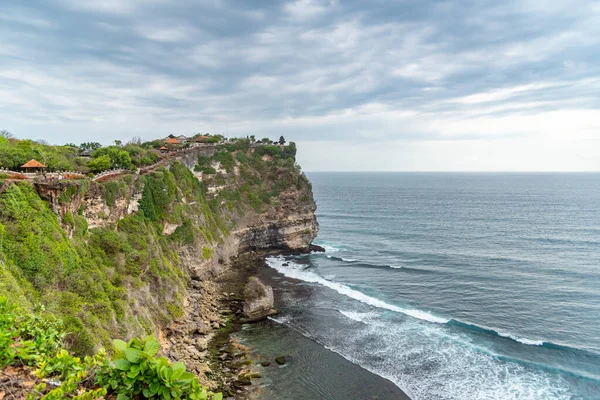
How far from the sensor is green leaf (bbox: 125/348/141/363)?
6180mm

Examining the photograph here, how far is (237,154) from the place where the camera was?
7944cm

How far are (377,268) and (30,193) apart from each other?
164 ft

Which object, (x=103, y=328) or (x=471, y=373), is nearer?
(x=103, y=328)

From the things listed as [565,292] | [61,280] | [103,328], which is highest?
[61,280]

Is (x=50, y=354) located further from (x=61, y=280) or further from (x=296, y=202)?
(x=296, y=202)

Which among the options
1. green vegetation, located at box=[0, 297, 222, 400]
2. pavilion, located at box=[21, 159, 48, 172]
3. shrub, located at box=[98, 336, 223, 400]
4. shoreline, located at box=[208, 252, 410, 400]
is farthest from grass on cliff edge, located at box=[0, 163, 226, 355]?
shrub, located at box=[98, 336, 223, 400]

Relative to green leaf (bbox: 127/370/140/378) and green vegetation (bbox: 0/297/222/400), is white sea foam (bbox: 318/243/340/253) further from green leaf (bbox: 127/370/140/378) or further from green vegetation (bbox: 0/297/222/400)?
green leaf (bbox: 127/370/140/378)

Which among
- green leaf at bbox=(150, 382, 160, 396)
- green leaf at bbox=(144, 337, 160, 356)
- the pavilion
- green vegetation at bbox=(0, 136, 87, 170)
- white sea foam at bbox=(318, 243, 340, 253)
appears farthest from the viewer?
white sea foam at bbox=(318, 243, 340, 253)

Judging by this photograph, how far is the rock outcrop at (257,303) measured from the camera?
43250 millimetres

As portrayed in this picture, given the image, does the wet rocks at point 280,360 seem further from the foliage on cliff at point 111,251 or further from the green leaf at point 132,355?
the green leaf at point 132,355

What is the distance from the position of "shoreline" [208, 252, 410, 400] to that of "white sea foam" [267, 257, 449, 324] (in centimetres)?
1315

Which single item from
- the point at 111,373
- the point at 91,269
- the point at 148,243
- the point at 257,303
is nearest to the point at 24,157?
the point at 148,243

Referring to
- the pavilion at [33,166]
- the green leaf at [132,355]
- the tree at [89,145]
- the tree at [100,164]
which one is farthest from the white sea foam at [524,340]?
the tree at [89,145]

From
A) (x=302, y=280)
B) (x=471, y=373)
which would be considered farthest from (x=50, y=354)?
(x=302, y=280)
